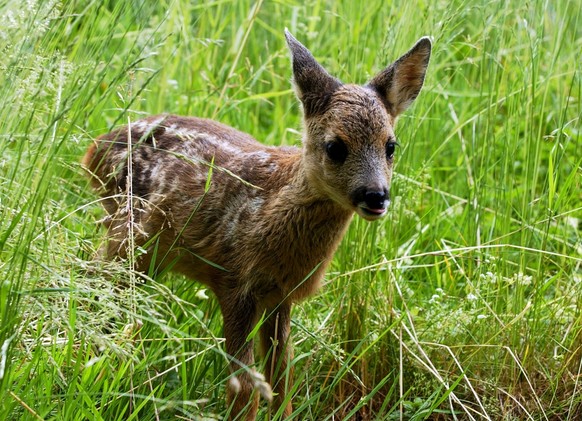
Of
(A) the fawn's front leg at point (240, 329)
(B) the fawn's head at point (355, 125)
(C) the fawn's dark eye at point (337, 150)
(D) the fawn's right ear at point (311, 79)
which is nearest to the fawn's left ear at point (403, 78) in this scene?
(B) the fawn's head at point (355, 125)

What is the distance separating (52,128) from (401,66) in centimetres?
178

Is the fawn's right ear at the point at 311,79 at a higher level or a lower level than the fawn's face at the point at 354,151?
higher

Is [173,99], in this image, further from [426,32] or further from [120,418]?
[120,418]

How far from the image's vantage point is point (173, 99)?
20.2ft

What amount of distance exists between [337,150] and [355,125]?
0.13 metres

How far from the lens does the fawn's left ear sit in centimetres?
441

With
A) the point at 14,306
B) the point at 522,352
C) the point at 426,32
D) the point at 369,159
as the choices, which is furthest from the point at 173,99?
the point at 14,306

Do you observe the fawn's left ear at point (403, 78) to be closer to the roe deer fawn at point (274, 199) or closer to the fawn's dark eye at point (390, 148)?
the roe deer fawn at point (274, 199)

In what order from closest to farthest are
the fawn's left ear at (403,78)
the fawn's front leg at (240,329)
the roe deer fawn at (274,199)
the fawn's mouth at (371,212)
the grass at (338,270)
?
the grass at (338,270), the fawn's mouth at (371,212), the roe deer fawn at (274,199), the fawn's front leg at (240,329), the fawn's left ear at (403,78)

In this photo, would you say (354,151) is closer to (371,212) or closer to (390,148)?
(390,148)

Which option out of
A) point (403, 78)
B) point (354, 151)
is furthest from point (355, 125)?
point (403, 78)

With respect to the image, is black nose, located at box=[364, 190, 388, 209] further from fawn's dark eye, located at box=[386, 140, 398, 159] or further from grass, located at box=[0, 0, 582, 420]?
grass, located at box=[0, 0, 582, 420]

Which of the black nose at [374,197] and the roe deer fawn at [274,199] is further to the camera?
the roe deer fawn at [274,199]

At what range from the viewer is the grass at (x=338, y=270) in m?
3.18
